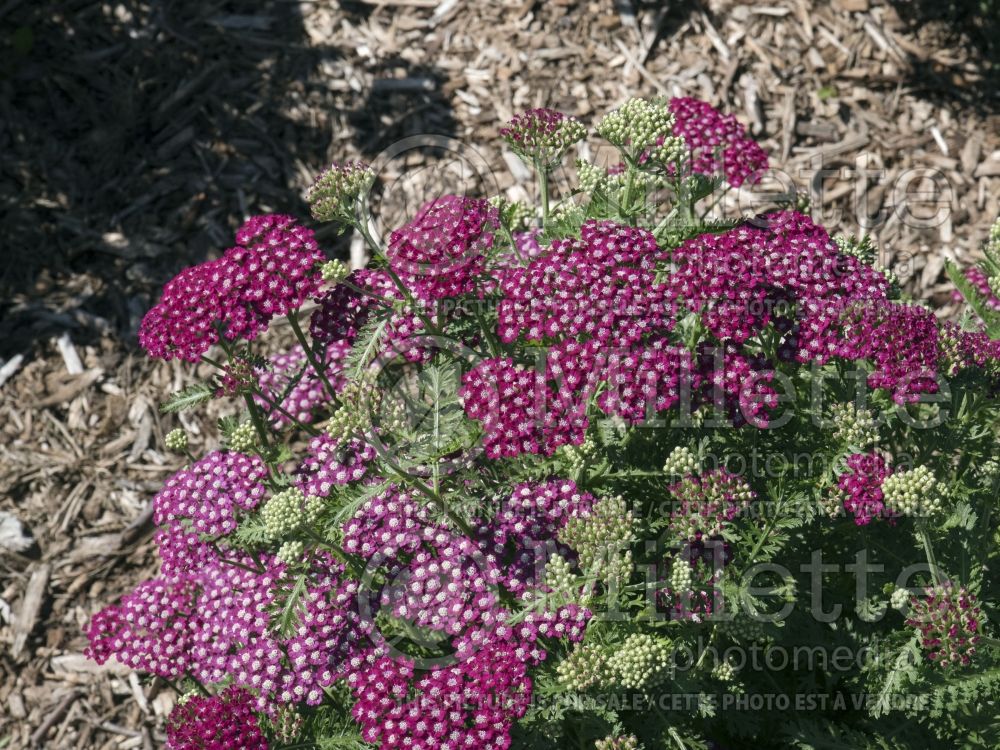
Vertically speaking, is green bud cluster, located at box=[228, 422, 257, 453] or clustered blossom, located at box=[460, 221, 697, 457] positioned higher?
clustered blossom, located at box=[460, 221, 697, 457]

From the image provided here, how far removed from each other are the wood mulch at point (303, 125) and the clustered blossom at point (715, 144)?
3219 millimetres

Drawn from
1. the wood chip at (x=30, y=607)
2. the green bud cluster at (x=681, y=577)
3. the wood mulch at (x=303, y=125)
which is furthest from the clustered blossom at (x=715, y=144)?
the wood chip at (x=30, y=607)

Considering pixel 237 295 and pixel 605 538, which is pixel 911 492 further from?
pixel 237 295

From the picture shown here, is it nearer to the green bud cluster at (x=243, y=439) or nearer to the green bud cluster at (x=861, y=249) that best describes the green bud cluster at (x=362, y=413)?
the green bud cluster at (x=243, y=439)

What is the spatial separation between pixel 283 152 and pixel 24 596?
4387mm

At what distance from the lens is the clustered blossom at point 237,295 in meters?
5.34

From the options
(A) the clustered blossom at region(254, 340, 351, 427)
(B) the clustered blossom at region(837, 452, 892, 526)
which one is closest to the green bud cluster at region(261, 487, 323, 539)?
(A) the clustered blossom at region(254, 340, 351, 427)

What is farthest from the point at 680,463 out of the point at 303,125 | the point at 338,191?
the point at 303,125

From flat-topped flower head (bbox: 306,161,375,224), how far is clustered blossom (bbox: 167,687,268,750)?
7.92ft

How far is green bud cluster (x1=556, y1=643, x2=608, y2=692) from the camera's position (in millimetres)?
4668

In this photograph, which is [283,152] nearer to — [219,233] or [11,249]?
[219,233]

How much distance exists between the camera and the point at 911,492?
477 centimetres

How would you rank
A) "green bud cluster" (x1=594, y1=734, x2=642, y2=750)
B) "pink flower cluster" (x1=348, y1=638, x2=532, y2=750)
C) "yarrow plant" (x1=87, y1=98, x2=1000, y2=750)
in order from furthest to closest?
"yarrow plant" (x1=87, y1=98, x2=1000, y2=750) < "green bud cluster" (x1=594, y1=734, x2=642, y2=750) < "pink flower cluster" (x1=348, y1=638, x2=532, y2=750)

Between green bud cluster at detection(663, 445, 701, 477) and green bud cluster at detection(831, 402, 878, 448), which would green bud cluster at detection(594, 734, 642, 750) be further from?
green bud cluster at detection(831, 402, 878, 448)
